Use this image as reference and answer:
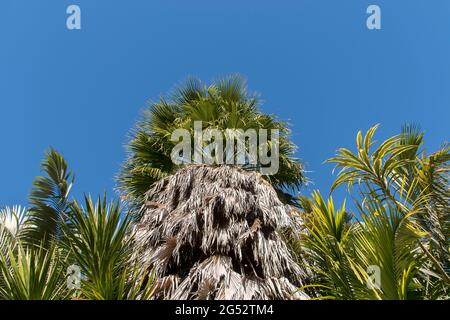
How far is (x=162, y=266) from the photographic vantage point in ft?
16.0

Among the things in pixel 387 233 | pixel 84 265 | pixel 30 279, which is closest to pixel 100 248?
pixel 84 265

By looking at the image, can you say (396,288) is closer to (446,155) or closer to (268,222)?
(446,155)

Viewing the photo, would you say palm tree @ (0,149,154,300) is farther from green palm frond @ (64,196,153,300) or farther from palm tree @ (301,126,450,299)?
palm tree @ (301,126,450,299)

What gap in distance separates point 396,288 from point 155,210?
3.57 metres

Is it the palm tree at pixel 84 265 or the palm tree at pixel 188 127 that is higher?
the palm tree at pixel 188 127

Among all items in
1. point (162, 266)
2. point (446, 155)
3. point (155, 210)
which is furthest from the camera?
point (155, 210)

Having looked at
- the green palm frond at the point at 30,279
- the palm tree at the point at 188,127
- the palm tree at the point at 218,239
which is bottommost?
the green palm frond at the point at 30,279

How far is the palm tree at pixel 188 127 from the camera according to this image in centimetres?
699

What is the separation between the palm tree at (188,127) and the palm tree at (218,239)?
108 cm

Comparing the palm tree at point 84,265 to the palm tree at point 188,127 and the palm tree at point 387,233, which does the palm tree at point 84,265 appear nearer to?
the palm tree at point 387,233

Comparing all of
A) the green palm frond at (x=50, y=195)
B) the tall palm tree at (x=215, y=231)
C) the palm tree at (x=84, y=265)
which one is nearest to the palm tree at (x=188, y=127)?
the tall palm tree at (x=215, y=231)

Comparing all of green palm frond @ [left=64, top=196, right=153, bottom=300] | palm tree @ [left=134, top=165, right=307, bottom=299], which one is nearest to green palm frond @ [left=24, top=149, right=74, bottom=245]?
palm tree @ [left=134, top=165, right=307, bottom=299]

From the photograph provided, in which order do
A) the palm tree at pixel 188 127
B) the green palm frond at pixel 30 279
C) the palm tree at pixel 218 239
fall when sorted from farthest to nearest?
the palm tree at pixel 188 127, the palm tree at pixel 218 239, the green palm frond at pixel 30 279
